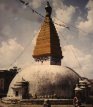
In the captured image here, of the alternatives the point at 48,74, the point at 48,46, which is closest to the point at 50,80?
the point at 48,74

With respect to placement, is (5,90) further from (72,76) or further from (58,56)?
(72,76)

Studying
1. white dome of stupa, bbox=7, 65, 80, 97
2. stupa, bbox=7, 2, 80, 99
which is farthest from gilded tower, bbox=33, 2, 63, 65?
white dome of stupa, bbox=7, 65, 80, 97

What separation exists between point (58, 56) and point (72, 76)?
5818 mm

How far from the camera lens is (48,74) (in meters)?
39.7

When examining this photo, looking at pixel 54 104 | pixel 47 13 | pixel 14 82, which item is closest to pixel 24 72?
pixel 14 82

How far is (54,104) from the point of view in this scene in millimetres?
36750

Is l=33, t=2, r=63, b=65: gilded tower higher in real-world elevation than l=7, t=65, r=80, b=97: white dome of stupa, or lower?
higher

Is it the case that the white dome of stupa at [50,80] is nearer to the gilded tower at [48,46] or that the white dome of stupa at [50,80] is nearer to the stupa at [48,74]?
the stupa at [48,74]

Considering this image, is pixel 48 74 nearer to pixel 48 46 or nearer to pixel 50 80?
pixel 50 80

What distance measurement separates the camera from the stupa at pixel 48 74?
3850 centimetres

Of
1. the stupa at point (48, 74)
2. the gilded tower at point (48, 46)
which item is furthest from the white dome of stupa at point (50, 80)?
the gilded tower at point (48, 46)

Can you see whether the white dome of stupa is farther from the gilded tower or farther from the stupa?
the gilded tower

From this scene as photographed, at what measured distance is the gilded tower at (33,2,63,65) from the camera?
1768 inches

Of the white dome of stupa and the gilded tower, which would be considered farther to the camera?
A: the gilded tower
